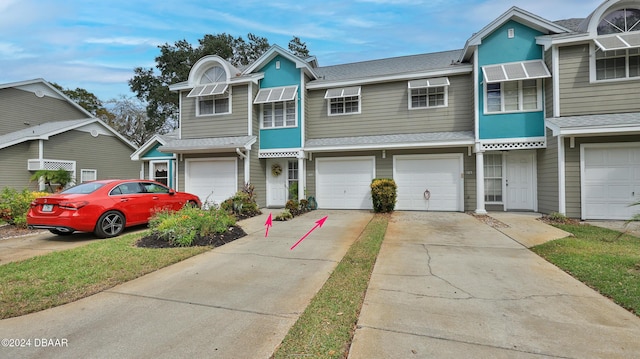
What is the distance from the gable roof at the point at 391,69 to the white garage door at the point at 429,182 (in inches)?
129

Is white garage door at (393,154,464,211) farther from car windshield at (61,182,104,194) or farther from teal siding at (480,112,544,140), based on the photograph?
car windshield at (61,182,104,194)

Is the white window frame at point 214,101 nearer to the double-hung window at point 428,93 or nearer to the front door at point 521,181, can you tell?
the double-hung window at point 428,93

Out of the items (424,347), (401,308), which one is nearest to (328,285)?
(401,308)

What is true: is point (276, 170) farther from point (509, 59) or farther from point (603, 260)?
point (603, 260)

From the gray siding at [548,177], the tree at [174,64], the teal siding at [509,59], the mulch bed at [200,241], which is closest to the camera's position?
the mulch bed at [200,241]

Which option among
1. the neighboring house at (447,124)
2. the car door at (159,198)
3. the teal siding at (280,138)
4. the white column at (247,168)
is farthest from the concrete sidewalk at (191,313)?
the teal siding at (280,138)

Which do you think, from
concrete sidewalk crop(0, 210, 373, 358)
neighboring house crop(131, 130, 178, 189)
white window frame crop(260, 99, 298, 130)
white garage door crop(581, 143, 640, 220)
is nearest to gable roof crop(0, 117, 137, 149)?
neighboring house crop(131, 130, 178, 189)

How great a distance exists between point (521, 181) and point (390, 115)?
5.50 m

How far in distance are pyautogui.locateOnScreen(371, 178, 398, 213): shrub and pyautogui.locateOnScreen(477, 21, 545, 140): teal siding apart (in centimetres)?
367

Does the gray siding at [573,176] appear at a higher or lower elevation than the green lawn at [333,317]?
higher

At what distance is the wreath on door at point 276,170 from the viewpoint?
43.0ft

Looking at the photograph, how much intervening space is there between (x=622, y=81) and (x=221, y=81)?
14461 mm

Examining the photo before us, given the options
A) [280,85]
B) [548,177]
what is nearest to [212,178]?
[280,85]

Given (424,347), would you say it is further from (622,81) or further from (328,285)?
(622,81)
